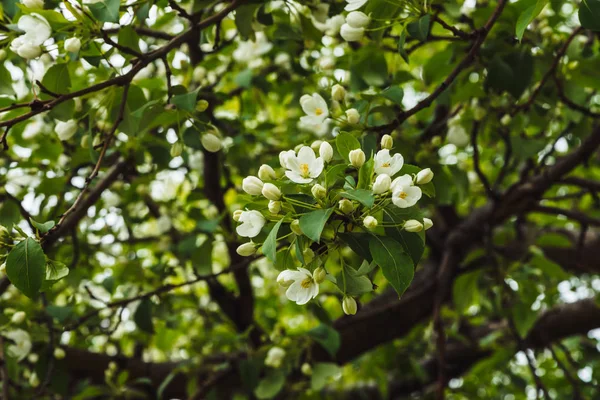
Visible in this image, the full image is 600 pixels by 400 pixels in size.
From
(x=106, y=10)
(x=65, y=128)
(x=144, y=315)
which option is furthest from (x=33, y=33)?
(x=144, y=315)

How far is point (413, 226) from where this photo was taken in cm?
139

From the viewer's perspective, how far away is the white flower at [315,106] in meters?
1.84

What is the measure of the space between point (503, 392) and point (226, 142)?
287 centimetres

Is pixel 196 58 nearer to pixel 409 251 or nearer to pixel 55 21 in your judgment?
pixel 55 21

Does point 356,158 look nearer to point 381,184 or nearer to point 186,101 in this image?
point 381,184

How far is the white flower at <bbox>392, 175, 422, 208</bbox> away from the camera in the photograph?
4.38 feet

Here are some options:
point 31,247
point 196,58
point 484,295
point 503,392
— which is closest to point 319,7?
point 196,58

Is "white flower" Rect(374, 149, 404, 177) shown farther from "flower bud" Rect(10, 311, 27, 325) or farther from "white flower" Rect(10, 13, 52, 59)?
"flower bud" Rect(10, 311, 27, 325)

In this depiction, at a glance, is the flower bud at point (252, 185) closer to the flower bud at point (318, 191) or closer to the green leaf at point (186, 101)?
the flower bud at point (318, 191)

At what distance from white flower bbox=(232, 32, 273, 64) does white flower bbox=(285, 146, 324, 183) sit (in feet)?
5.18

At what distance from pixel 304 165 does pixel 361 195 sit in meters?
0.21

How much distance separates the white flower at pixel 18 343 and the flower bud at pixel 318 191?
1.59m

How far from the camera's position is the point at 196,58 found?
2.85m

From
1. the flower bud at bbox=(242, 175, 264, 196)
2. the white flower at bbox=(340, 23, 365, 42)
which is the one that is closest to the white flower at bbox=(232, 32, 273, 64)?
the white flower at bbox=(340, 23, 365, 42)
